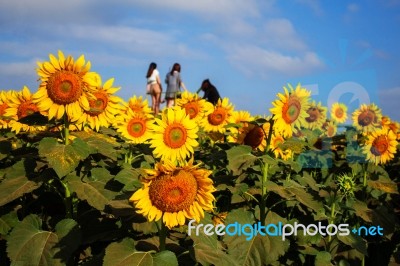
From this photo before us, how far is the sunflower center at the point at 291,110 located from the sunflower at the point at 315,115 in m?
2.12

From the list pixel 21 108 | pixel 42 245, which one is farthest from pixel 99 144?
pixel 21 108

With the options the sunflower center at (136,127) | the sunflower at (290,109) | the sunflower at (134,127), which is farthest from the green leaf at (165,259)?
the sunflower center at (136,127)

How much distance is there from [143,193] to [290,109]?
2305mm

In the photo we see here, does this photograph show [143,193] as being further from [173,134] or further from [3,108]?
[3,108]

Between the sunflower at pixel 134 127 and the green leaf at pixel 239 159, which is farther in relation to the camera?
the sunflower at pixel 134 127

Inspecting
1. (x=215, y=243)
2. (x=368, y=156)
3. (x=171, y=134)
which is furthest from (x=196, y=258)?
(x=368, y=156)

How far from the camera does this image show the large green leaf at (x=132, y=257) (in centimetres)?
273

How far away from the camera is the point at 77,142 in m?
3.49

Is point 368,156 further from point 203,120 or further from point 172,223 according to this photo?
point 172,223

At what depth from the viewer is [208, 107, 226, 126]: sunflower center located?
6508 mm

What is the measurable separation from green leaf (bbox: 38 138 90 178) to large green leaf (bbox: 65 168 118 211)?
0.18 meters

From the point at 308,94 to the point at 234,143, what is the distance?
93 centimetres

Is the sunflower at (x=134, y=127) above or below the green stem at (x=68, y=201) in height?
above

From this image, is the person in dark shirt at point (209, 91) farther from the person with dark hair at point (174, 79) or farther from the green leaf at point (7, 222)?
the green leaf at point (7, 222)
